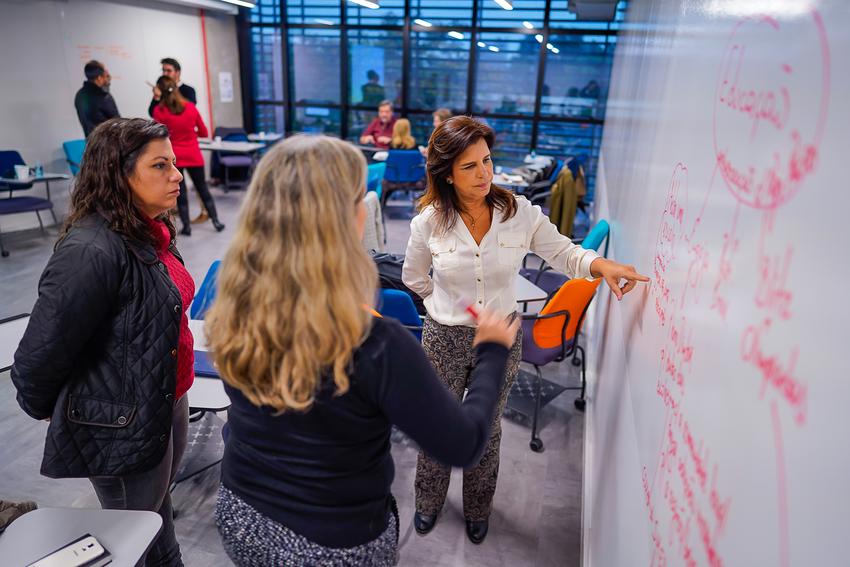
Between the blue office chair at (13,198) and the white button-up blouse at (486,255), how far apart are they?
4.92m

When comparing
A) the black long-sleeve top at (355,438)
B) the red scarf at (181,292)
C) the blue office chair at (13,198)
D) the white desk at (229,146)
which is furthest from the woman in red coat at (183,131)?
the black long-sleeve top at (355,438)

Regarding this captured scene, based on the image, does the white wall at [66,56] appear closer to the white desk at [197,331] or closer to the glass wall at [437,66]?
the glass wall at [437,66]

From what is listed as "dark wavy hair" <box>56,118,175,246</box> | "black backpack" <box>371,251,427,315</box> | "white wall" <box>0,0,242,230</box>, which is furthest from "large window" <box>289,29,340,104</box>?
"dark wavy hair" <box>56,118,175,246</box>

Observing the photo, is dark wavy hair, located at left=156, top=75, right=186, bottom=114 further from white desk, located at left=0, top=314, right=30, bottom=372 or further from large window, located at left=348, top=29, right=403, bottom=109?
white desk, located at left=0, top=314, right=30, bottom=372

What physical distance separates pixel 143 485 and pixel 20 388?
1.43 feet

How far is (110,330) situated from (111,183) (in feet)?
1.29

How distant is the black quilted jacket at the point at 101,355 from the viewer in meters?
1.38

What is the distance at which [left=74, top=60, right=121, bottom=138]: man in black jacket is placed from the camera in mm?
5841

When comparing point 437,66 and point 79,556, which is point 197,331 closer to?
point 79,556

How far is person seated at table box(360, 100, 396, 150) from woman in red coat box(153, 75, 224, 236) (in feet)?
7.71

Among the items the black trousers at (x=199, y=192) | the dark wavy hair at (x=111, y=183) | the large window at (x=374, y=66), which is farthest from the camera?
the large window at (x=374, y=66)

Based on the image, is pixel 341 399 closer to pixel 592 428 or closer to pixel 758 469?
pixel 758 469

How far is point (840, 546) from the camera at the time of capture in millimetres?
443

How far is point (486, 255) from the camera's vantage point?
205 cm
